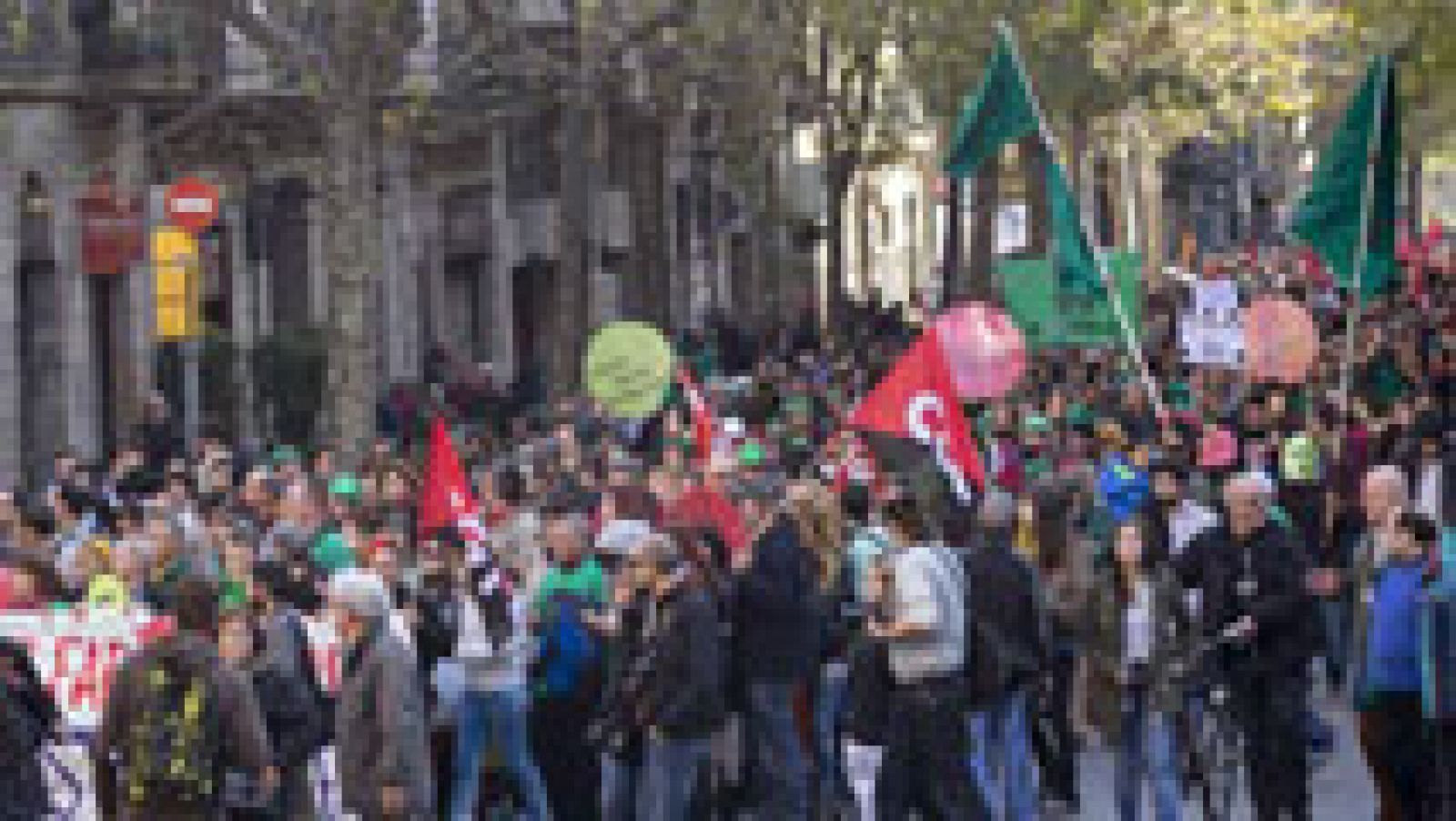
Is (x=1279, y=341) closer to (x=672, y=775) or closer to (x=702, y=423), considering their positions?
(x=702, y=423)

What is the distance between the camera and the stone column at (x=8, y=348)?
35.3 meters

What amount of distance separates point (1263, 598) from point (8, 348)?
72.1 feet

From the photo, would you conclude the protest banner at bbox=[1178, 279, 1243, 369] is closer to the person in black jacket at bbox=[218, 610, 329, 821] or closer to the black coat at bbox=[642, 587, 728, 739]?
the black coat at bbox=[642, 587, 728, 739]

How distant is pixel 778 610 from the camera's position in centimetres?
1520

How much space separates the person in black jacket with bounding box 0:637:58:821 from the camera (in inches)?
493

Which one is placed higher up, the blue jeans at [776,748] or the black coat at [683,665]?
the black coat at [683,665]

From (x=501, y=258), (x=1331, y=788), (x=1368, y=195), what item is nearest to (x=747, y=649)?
(x=1331, y=788)

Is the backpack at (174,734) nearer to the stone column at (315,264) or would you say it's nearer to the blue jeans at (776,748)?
the blue jeans at (776,748)

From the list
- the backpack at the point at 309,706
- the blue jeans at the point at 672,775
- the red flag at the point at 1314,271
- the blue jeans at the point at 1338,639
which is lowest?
the blue jeans at the point at 1338,639

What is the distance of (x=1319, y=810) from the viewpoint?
655 inches

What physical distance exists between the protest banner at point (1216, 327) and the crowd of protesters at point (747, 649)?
5.20 metres

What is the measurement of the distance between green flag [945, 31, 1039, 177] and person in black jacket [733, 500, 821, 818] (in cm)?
427

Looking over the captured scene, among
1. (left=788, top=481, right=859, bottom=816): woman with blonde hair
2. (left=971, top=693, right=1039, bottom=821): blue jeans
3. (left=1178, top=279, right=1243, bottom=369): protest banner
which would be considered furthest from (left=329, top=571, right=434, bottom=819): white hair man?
(left=1178, top=279, right=1243, bottom=369): protest banner

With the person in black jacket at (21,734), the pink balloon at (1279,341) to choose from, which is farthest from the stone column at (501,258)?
the person in black jacket at (21,734)
